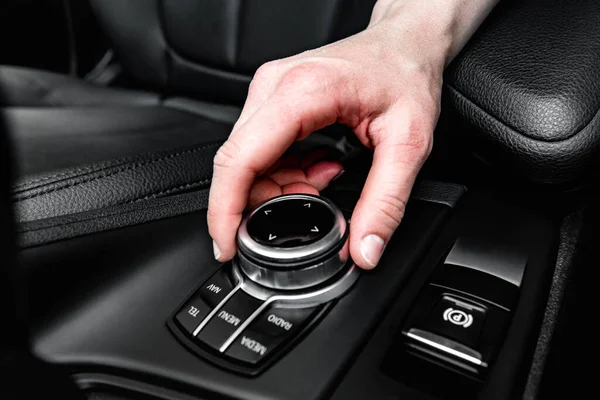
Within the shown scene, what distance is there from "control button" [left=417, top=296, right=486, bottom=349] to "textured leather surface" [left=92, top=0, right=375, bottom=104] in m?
0.55

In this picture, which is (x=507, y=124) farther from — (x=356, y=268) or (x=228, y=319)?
(x=228, y=319)

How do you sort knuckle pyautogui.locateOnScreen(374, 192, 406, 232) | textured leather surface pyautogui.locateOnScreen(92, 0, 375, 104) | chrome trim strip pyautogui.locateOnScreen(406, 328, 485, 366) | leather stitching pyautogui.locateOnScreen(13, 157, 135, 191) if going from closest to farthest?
chrome trim strip pyautogui.locateOnScreen(406, 328, 485, 366)
knuckle pyautogui.locateOnScreen(374, 192, 406, 232)
leather stitching pyautogui.locateOnScreen(13, 157, 135, 191)
textured leather surface pyautogui.locateOnScreen(92, 0, 375, 104)

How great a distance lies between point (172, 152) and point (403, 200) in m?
0.30

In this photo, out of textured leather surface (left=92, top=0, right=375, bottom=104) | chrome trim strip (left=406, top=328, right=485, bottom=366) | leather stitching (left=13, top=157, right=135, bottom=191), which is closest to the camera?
chrome trim strip (left=406, top=328, right=485, bottom=366)

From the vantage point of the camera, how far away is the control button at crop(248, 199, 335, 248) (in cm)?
55

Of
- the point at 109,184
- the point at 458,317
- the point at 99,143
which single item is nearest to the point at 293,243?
the point at 458,317

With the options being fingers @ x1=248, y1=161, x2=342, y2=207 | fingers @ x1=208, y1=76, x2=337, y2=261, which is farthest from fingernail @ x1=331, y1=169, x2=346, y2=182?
fingers @ x1=208, y1=76, x2=337, y2=261

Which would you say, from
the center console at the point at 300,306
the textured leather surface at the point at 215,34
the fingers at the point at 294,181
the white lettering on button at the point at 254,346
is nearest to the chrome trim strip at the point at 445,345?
the center console at the point at 300,306

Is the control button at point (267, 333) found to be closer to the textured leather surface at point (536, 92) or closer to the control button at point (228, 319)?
the control button at point (228, 319)

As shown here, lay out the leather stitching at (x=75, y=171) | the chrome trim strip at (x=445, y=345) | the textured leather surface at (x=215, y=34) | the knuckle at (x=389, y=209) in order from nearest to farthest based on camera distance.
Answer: the chrome trim strip at (x=445, y=345)
the knuckle at (x=389, y=209)
the leather stitching at (x=75, y=171)
the textured leather surface at (x=215, y=34)

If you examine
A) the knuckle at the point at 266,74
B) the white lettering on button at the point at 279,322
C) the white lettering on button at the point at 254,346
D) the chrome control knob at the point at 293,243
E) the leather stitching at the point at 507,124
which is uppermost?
the leather stitching at the point at 507,124

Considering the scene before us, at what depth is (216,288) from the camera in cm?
56

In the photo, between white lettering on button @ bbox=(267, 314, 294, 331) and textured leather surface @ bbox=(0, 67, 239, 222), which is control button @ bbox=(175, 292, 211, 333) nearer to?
white lettering on button @ bbox=(267, 314, 294, 331)

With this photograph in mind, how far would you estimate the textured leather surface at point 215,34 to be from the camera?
0.96 m
